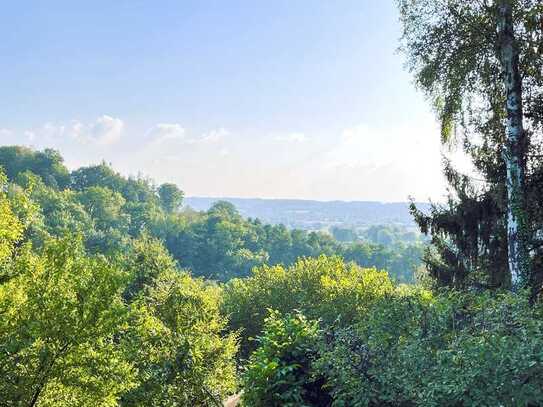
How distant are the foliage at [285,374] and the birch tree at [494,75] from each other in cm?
487

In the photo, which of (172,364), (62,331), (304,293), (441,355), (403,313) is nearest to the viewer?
(441,355)

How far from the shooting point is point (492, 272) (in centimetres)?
1198

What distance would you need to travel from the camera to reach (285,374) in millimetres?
7320

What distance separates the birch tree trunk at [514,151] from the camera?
9.70 m

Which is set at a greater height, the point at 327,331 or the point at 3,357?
the point at 327,331

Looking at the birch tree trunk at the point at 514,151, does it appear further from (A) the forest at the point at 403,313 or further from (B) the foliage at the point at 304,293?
(B) the foliage at the point at 304,293

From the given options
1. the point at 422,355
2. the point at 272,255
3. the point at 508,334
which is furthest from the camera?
the point at 272,255

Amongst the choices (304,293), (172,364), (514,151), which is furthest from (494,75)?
(304,293)

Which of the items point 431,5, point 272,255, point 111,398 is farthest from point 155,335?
point 272,255

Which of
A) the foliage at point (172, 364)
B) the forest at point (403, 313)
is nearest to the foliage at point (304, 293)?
the forest at point (403, 313)

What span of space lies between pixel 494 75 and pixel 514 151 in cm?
208

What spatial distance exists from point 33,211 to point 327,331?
8.74 m

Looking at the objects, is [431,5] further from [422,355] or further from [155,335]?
[155,335]

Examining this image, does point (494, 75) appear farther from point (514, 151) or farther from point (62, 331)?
point (62, 331)
